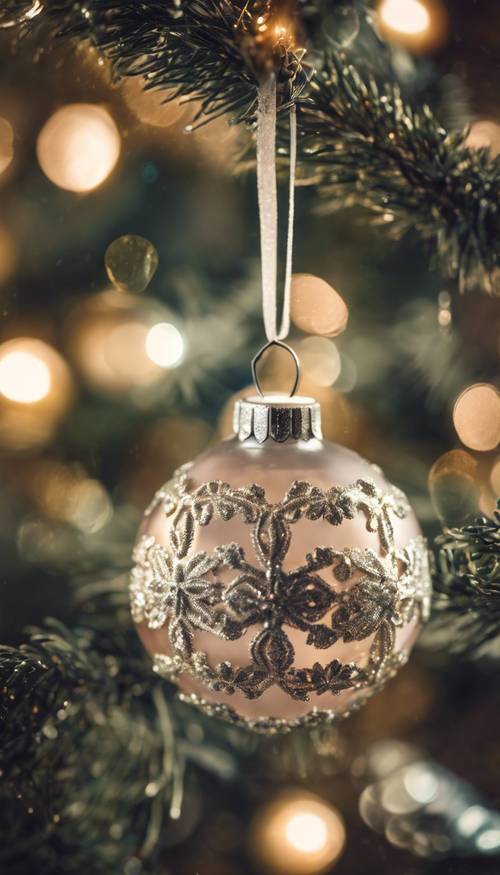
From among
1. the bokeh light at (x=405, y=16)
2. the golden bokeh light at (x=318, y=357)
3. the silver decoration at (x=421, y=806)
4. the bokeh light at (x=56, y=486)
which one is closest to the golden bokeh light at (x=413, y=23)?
the bokeh light at (x=405, y=16)

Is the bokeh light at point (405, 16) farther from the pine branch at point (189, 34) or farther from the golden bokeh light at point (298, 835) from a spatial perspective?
the golden bokeh light at point (298, 835)

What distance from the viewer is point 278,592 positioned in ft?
1.49

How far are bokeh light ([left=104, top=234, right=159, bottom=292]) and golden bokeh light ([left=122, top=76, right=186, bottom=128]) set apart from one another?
0.39ft

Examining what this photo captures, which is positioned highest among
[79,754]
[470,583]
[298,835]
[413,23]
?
[413,23]

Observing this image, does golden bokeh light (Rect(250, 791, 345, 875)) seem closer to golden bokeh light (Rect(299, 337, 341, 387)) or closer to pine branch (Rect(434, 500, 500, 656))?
pine branch (Rect(434, 500, 500, 656))

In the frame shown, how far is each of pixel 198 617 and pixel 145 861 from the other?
402mm

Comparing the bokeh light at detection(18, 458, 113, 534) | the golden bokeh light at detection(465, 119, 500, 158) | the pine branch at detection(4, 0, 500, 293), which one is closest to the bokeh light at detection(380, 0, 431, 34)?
the golden bokeh light at detection(465, 119, 500, 158)

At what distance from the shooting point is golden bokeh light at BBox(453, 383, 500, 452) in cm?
82

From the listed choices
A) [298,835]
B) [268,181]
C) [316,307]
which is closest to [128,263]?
[316,307]

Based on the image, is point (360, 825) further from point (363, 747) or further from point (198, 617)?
point (198, 617)

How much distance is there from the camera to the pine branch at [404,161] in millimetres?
547

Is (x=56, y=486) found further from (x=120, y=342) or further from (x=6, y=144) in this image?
(x=6, y=144)

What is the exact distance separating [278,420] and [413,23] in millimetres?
518

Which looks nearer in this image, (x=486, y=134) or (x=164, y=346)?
(x=486, y=134)
